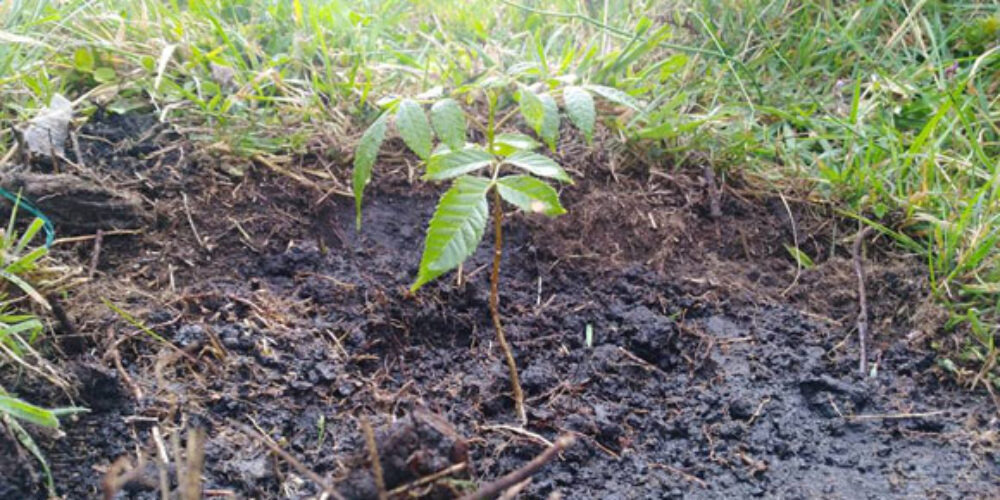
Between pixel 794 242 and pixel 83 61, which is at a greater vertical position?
pixel 83 61

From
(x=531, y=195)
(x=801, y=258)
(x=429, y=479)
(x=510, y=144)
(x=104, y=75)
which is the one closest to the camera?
(x=429, y=479)

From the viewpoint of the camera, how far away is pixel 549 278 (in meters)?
1.82

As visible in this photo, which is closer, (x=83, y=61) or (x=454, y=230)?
(x=454, y=230)

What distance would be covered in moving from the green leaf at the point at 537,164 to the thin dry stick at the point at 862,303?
2.67 ft

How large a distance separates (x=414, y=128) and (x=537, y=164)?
9.1 inches

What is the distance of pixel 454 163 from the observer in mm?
1346

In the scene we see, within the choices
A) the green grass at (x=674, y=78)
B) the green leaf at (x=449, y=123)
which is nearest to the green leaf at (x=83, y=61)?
the green grass at (x=674, y=78)

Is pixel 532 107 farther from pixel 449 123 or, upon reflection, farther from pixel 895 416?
Result: pixel 895 416

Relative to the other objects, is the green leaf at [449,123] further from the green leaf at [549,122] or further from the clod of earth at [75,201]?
the clod of earth at [75,201]

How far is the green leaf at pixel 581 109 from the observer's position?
1415mm

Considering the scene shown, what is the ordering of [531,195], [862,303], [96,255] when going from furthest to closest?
1. [862,303]
2. [96,255]
3. [531,195]

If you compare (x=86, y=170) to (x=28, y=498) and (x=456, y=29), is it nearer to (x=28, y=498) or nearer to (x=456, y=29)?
(x=28, y=498)

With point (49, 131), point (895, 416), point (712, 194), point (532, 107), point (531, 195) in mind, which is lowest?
point (895, 416)

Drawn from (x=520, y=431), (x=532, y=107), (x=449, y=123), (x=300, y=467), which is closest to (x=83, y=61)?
(x=449, y=123)
